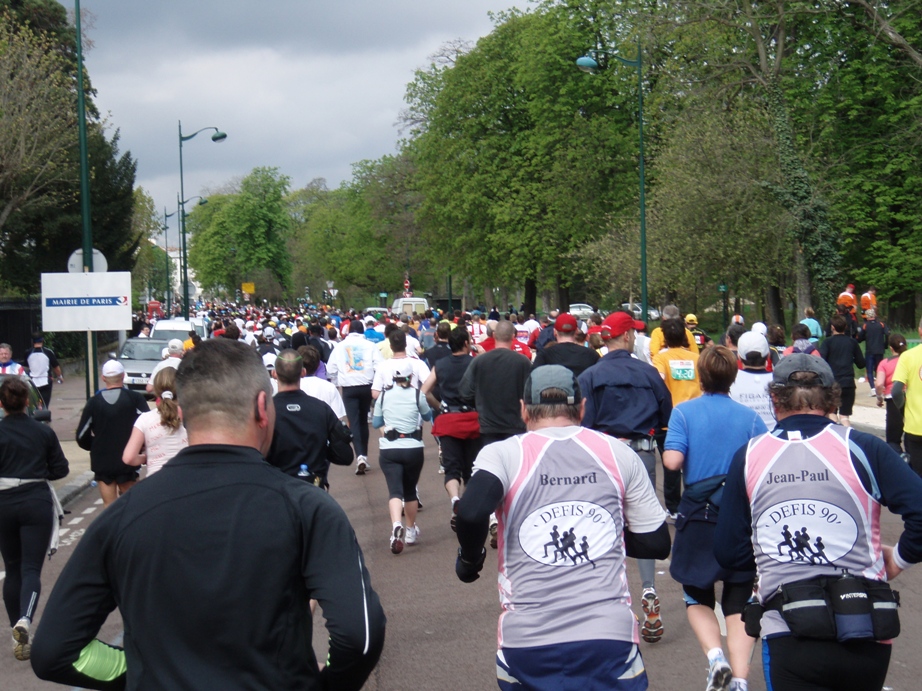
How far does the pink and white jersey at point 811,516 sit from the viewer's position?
362 cm

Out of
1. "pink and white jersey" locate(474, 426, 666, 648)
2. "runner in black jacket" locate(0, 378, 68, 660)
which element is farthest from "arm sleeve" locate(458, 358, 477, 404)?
"pink and white jersey" locate(474, 426, 666, 648)

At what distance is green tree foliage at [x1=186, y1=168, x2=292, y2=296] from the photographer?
85438 millimetres

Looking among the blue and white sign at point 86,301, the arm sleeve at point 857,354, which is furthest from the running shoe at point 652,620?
the blue and white sign at point 86,301

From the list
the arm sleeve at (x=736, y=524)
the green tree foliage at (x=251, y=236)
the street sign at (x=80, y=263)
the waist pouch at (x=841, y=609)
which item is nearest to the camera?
the waist pouch at (x=841, y=609)

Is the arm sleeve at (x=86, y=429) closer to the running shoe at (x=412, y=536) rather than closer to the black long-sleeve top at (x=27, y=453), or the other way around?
the black long-sleeve top at (x=27, y=453)

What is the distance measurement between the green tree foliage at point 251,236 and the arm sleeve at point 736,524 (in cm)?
8294

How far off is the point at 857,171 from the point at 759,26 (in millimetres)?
6753

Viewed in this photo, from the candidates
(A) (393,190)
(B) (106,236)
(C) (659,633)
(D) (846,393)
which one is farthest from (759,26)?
(A) (393,190)

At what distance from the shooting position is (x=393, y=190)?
71375mm

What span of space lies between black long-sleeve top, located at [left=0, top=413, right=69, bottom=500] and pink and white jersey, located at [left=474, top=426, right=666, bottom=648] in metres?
4.24

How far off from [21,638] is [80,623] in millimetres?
4767

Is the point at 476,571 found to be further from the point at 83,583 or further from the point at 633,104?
the point at 633,104

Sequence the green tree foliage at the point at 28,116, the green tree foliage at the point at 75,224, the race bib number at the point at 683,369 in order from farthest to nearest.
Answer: the green tree foliage at the point at 75,224 → the green tree foliage at the point at 28,116 → the race bib number at the point at 683,369

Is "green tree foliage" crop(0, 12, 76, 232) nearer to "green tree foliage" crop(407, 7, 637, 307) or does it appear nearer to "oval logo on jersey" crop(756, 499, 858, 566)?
"green tree foliage" crop(407, 7, 637, 307)
